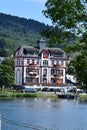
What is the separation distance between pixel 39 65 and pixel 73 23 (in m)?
122

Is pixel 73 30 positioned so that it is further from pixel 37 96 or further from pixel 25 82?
pixel 25 82

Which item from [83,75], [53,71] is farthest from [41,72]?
[83,75]

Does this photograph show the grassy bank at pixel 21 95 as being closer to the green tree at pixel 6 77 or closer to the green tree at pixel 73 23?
the green tree at pixel 6 77

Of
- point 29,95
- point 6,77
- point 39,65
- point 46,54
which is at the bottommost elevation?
point 29,95

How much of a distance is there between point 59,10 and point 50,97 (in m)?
96.7

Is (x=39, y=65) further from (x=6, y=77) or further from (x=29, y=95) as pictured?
(x=29, y=95)

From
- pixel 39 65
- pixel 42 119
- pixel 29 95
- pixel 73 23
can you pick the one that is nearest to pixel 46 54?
pixel 39 65

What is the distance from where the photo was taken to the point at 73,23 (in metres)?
17.6

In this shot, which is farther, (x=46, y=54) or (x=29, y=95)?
(x=46, y=54)

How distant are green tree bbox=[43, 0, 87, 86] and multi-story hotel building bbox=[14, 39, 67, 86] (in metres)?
117

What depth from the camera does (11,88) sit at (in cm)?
13000

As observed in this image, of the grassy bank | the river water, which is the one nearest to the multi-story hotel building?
the grassy bank

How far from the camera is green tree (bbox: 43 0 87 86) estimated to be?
1762 centimetres

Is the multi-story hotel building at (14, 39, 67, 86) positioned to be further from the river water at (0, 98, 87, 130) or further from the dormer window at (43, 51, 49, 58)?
the river water at (0, 98, 87, 130)
